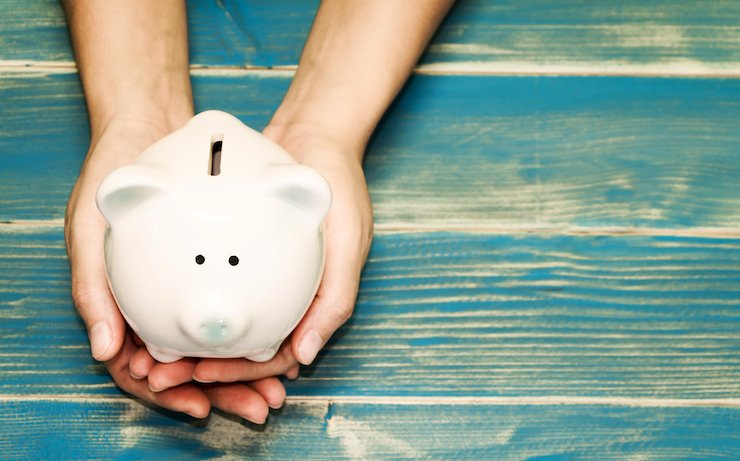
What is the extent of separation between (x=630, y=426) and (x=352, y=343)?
1.09 ft

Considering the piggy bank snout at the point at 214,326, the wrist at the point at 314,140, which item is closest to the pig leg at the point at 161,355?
the piggy bank snout at the point at 214,326

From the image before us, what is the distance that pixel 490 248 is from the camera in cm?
95

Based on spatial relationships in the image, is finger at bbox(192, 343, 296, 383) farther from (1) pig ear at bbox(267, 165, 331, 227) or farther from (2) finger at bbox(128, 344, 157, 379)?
(1) pig ear at bbox(267, 165, 331, 227)

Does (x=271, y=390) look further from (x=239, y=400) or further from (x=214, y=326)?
(x=214, y=326)

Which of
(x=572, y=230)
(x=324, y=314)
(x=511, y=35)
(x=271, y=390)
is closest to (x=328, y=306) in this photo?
(x=324, y=314)

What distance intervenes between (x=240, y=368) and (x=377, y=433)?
20 cm

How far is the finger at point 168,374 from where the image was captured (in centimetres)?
76

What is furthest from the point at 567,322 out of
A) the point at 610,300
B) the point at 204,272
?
the point at 204,272

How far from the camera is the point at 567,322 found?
93cm

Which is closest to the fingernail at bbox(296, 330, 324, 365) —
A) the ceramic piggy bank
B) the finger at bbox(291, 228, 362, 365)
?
the finger at bbox(291, 228, 362, 365)

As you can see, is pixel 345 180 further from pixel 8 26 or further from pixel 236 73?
pixel 8 26

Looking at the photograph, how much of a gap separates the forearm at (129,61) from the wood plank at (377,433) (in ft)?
1.09

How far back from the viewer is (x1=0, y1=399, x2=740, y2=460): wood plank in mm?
868

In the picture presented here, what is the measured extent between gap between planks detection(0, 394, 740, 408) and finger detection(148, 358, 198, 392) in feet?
0.45
